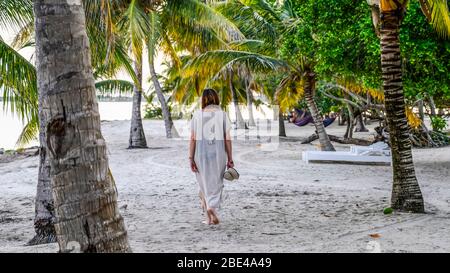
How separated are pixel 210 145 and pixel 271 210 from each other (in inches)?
79.2

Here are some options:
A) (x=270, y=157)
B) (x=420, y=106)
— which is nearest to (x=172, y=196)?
(x=270, y=157)

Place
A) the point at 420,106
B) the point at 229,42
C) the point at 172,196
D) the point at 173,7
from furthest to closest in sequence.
Answer: the point at 420,106, the point at 229,42, the point at 173,7, the point at 172,196

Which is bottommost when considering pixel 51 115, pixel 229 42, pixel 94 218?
pixel 94 218

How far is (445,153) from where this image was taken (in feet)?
56.3

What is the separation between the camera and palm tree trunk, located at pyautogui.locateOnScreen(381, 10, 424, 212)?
7152 mm

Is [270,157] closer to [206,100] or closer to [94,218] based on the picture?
[206,100]

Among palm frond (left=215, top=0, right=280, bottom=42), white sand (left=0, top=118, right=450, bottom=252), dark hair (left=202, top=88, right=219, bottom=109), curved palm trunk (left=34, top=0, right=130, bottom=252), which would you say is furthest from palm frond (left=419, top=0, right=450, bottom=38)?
palm frond (left=215, top=0, right=280, bottom=42)

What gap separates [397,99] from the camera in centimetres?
714

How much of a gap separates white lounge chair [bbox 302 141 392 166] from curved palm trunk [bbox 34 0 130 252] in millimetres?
12127

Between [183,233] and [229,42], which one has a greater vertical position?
[229,42]

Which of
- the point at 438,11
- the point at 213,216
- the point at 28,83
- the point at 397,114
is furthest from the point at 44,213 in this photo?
the point at 438,11

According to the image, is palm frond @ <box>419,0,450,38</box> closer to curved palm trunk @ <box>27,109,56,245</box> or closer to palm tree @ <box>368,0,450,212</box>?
palm tree @ <box>368,0,450,212</box>

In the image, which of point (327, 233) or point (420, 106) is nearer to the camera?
point (327, 233)

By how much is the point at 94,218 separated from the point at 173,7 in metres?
14.4
